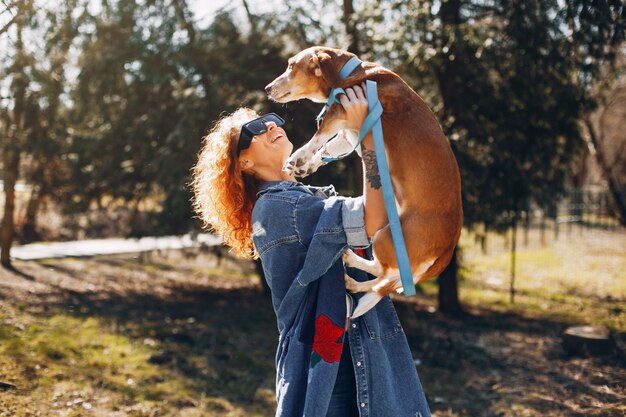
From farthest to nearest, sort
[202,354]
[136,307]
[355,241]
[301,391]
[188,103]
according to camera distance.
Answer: [136,307] → [188,103] → [202,354] → [301,391] → [355,241]


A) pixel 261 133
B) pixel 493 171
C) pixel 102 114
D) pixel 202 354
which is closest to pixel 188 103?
pixel 102 114

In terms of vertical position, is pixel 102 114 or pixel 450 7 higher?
pixel 450 7

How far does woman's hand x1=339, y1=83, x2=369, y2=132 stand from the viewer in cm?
203

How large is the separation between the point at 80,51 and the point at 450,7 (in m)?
5.11

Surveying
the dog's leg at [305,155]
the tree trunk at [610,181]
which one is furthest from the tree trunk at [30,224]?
the tree trunk at [610,181]

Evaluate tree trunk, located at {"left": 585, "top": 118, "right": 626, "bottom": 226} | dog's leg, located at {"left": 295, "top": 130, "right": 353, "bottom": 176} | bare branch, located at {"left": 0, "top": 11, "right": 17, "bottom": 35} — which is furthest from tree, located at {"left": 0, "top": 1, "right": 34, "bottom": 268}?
tree trunk, located at {"left": 585, "top": 118, "right": 626, "bottom": 226}

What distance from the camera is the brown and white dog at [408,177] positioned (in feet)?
6.47

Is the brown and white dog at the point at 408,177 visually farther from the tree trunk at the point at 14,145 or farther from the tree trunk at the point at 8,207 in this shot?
the tree trunk at the point at 8,207

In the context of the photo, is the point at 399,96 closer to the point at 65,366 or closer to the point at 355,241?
the point at 355,241

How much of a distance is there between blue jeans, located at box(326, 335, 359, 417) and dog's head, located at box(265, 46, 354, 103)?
36.4 inches

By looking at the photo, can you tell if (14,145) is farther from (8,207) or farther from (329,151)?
(329,151)

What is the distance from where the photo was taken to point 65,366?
217 inches

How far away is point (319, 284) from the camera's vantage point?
7.03 feet

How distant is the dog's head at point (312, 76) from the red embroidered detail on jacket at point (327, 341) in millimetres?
838
